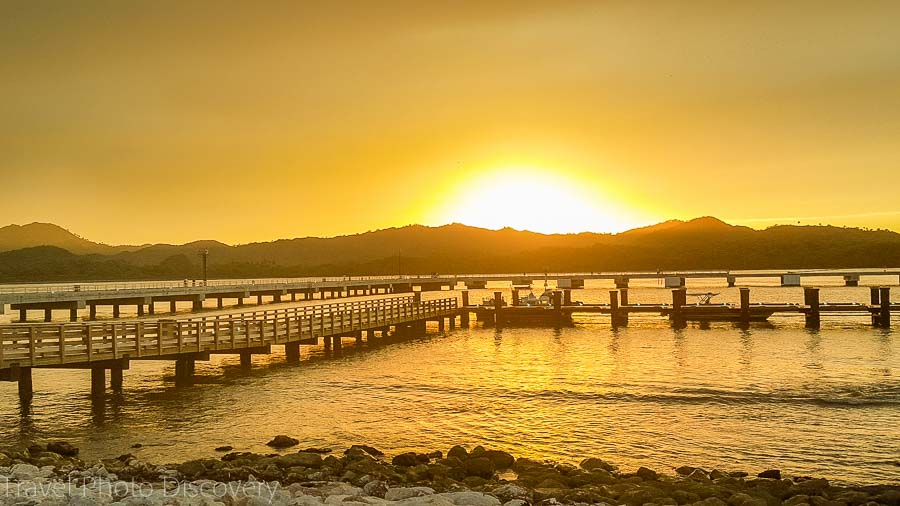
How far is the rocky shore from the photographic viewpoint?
14.6m

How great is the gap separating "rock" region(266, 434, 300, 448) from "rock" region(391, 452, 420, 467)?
14.8 feet

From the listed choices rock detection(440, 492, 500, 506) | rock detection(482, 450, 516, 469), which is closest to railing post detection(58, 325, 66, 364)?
rock detection(482, 450, 516, 469)

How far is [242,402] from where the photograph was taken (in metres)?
30.3

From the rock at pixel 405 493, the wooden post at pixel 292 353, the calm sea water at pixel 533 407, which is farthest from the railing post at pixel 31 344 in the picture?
the rock at pixel 405 493

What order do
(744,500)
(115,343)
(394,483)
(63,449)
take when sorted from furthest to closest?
(115,343) → (63,449) → (394,483) → (744,500)

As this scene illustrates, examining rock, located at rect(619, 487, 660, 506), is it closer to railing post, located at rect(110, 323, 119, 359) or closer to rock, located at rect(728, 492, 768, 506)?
rock, located at rect(728, 492, 768, 506)

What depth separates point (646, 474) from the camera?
18.2 m

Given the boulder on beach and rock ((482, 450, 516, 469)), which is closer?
the boulder on beach

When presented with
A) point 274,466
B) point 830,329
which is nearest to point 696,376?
point 274,466

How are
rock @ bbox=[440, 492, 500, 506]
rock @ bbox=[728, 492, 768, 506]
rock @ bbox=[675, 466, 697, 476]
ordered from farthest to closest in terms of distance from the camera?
rock @ bbox=[675, 466, 697, 476]
rock @ bbox=[728, 492, 768, 506]
rock @ bbox=[440, 492, 500, 506]

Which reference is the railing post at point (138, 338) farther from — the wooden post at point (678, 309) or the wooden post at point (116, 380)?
the wooden post at point (678, 309)

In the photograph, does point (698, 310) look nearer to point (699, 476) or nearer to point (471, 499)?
point (699, 476)

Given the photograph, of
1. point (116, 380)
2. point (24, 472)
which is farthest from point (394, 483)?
point (116, 380)

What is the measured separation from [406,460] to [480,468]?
215 cm
